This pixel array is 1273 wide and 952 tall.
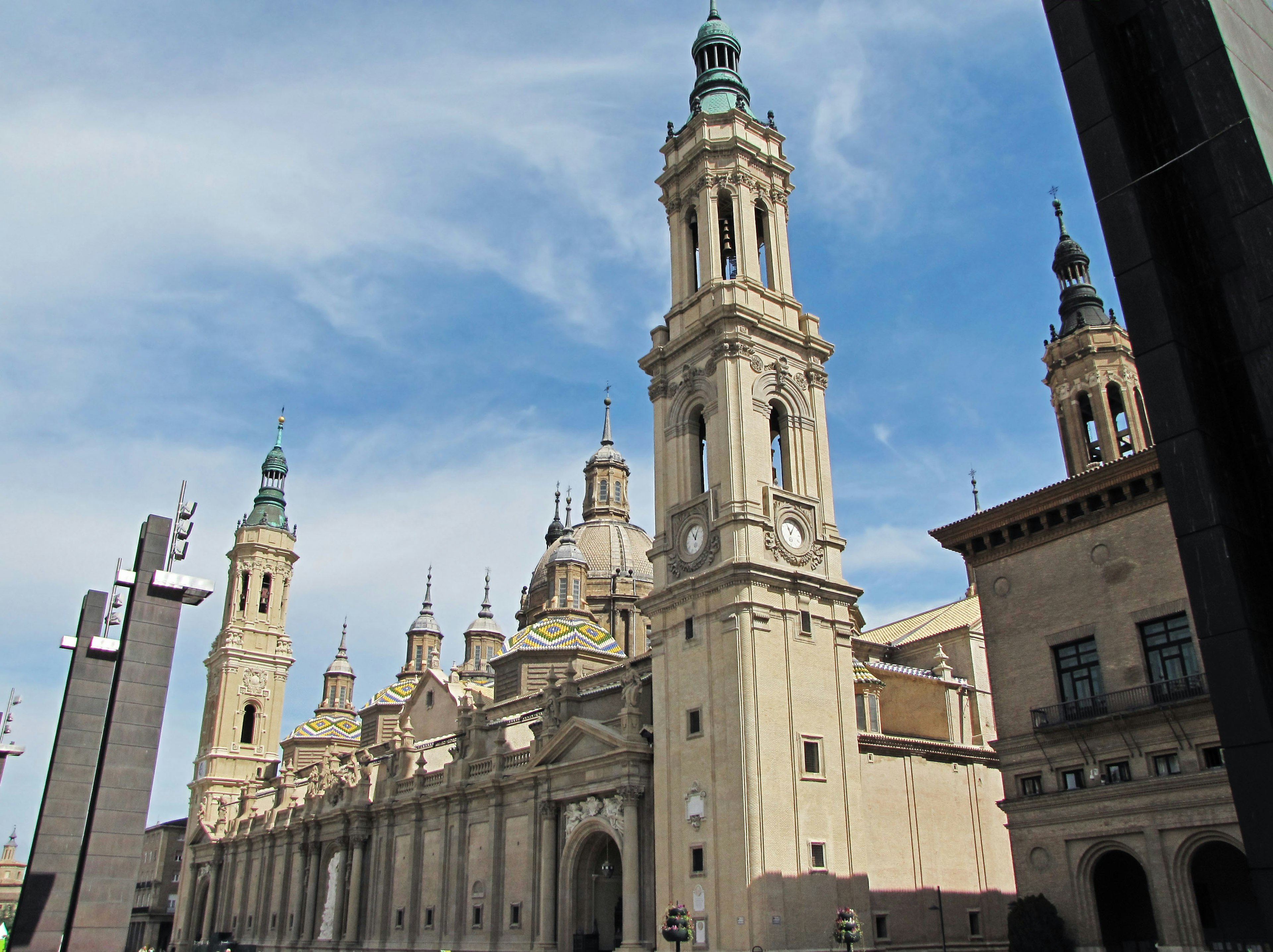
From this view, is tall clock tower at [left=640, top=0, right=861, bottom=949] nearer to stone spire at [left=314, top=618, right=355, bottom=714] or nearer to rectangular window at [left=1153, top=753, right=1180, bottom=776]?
rectangular window at [left=1153, top=753, right=1180, bottom=776]

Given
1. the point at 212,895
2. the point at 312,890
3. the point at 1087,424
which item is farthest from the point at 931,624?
the point at 212,895

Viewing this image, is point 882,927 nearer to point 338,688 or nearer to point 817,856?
point 817,856

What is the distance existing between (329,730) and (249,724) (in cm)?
577

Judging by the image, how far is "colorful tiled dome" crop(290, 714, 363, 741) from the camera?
81250 millimetres

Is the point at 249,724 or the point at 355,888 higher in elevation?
the point at 249,724

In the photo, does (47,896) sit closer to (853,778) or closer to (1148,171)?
(853,778)

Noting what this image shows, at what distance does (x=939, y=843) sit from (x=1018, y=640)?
11.3 m

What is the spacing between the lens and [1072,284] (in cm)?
5144

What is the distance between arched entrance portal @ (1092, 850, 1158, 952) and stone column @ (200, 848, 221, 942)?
58053 mm

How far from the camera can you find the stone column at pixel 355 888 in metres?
52.3

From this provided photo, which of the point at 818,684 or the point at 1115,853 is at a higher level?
the point at 818,684

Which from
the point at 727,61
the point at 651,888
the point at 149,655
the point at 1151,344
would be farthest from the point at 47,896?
the point at 727,61

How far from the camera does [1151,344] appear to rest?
44.3ft

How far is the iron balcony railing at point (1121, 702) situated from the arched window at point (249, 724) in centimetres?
6359
